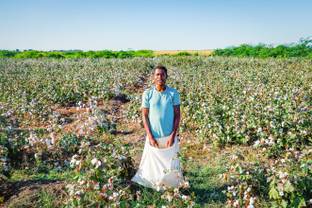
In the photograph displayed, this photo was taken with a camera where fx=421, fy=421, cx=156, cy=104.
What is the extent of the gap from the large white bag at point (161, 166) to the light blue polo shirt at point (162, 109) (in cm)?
10

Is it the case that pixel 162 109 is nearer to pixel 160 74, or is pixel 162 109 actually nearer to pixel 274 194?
pixel 160 74

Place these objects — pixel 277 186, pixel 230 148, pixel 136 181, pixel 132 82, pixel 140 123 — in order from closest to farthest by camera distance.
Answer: pixel 277 186
pixel 136 181
pixel 230 148
pixel 140 123
pixel 132 82

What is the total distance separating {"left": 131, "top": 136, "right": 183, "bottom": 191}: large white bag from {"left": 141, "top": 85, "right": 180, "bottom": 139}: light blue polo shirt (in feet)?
0.33

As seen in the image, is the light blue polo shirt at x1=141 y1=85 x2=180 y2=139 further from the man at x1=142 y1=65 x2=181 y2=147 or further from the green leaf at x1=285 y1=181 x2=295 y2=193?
the green leaf at x1=285 y1=181 x2=295 y2=193

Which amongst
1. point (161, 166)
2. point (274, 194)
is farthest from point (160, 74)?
point (274, 194)

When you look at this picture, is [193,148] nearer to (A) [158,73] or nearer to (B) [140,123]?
(B) [140,123]

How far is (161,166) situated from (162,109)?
26.7 inches

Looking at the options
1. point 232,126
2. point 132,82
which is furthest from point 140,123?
point 132,82

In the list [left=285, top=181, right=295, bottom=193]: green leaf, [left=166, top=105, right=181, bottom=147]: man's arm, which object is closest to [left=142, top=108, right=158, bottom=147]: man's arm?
[left=166, top=105, right=181, bottom=147]: man's arm

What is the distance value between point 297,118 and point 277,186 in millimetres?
2872

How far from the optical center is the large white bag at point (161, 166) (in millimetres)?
4973

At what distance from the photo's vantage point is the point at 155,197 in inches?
190

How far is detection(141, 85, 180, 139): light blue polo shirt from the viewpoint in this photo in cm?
498

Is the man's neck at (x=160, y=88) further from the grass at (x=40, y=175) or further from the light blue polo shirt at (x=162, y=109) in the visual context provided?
the grass at (x=40, y=175)
